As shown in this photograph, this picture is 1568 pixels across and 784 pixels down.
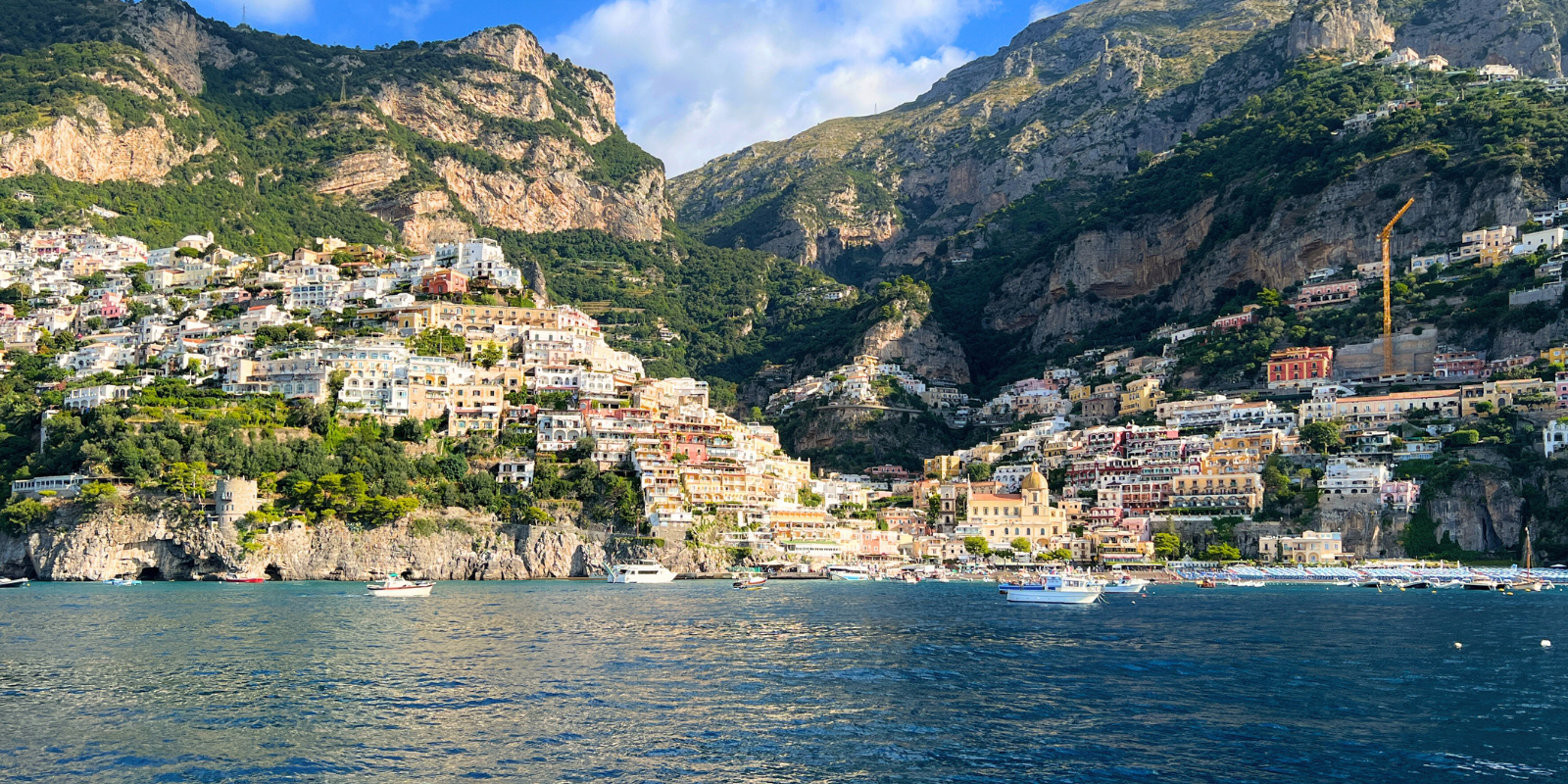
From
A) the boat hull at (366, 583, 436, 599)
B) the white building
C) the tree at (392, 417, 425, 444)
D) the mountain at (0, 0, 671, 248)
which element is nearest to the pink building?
the tree at (392, 417, 425, 444)

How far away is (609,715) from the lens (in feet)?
102

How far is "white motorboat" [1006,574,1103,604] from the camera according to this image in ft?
229

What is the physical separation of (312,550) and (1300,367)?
86.5 meters

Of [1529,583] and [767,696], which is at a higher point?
[1529,583]

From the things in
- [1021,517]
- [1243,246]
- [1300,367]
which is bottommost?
[1021,517]

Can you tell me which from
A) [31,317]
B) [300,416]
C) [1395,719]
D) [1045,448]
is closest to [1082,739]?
[1395,719]

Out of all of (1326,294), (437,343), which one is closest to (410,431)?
(437,343)

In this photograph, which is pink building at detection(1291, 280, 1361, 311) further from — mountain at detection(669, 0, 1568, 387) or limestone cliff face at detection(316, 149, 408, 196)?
limestone cliff face at detection(316, 149, 408, 196)

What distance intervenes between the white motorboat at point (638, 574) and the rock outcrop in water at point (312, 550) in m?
2.95

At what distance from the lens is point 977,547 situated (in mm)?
106750

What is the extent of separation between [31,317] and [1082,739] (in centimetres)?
12153

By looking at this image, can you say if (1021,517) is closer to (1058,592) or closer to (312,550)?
(1058,592)

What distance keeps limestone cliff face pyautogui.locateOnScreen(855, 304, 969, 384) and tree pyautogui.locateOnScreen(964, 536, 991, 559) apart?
5425cm

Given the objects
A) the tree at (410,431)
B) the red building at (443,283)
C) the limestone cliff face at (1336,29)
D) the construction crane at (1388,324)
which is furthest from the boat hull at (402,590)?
the limestone cliff face at (1336,29)
